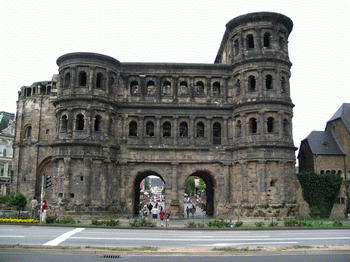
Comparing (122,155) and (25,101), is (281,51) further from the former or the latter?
(25,101)

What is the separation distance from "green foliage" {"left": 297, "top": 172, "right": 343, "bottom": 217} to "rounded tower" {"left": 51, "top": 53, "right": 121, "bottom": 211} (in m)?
20.3

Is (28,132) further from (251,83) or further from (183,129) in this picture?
(251,83)

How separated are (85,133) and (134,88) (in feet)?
29.0

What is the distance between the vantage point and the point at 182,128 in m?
38.8

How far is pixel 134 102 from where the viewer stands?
37.2 meters

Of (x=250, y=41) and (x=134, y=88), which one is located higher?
(x=250, y=41)

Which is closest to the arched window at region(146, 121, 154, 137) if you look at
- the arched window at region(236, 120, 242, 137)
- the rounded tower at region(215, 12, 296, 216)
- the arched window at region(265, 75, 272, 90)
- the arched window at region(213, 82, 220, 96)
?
the arched window at region(213, 82, 220, 96)

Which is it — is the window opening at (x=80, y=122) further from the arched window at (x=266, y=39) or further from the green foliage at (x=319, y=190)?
the green foliage at (x=319, y=190)

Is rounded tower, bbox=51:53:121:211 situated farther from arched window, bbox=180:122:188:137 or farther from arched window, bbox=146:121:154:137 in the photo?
arched window, bbox=180:122:188:137

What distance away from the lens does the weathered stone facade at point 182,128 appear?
3369 cm

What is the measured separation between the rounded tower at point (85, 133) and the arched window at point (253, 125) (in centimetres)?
1433

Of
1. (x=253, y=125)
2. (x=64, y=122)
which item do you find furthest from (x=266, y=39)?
(x=64, y=122)

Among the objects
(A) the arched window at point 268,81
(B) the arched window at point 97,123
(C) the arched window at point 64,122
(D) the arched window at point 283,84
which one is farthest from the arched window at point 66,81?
(D) the arched window at point 283,84

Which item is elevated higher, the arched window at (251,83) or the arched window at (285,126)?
the arched window at (251,83)
